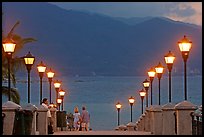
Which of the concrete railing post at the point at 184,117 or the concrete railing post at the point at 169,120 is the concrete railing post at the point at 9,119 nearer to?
the concrete railing post at the point at 184,117

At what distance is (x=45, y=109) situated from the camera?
107ft

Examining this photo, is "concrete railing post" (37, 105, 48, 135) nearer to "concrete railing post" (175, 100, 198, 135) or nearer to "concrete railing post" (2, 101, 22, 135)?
"concrete railing post" (2, 101, 22, 135)

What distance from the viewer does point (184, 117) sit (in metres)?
25.9

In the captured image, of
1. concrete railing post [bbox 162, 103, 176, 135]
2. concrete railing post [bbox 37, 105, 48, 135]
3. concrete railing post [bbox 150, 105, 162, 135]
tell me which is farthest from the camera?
concrete railing post [bbox 150, 105, 162, 135]

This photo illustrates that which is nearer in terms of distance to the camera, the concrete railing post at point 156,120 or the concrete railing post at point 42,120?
the concrete railing post at point 42,120

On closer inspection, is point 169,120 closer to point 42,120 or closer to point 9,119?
point 42,120

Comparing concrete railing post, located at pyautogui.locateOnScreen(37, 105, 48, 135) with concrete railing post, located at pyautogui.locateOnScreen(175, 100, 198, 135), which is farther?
concrete railing post, located at pyautogui.locateOnScreen(37, 105, 48, 135)

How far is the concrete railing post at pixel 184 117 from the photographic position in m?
25.7

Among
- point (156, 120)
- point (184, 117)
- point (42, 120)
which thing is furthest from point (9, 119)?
point (156, 120)

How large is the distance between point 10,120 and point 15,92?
2071 centimetres

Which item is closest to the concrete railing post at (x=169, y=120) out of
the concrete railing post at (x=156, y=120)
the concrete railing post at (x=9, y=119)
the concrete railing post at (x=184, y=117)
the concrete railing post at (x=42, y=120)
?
the concrete railing post at (x=184, y=117)

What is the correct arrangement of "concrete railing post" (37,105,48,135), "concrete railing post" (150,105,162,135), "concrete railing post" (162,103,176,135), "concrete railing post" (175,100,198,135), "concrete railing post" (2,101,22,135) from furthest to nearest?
"concrete railing post" (150,105,162,135), "concrete railing post" (37,105,48,135), "concrete railing post" (162,103,176,135), "concrete railing post" (175,100,198,135), "concrete railing post" (2,101,22,135)

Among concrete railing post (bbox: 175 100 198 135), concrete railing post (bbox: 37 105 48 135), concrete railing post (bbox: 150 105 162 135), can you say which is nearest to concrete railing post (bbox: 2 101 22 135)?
concrete railing post (bbox: 175 100 198 135)

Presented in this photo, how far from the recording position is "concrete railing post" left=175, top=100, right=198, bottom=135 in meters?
25.7
